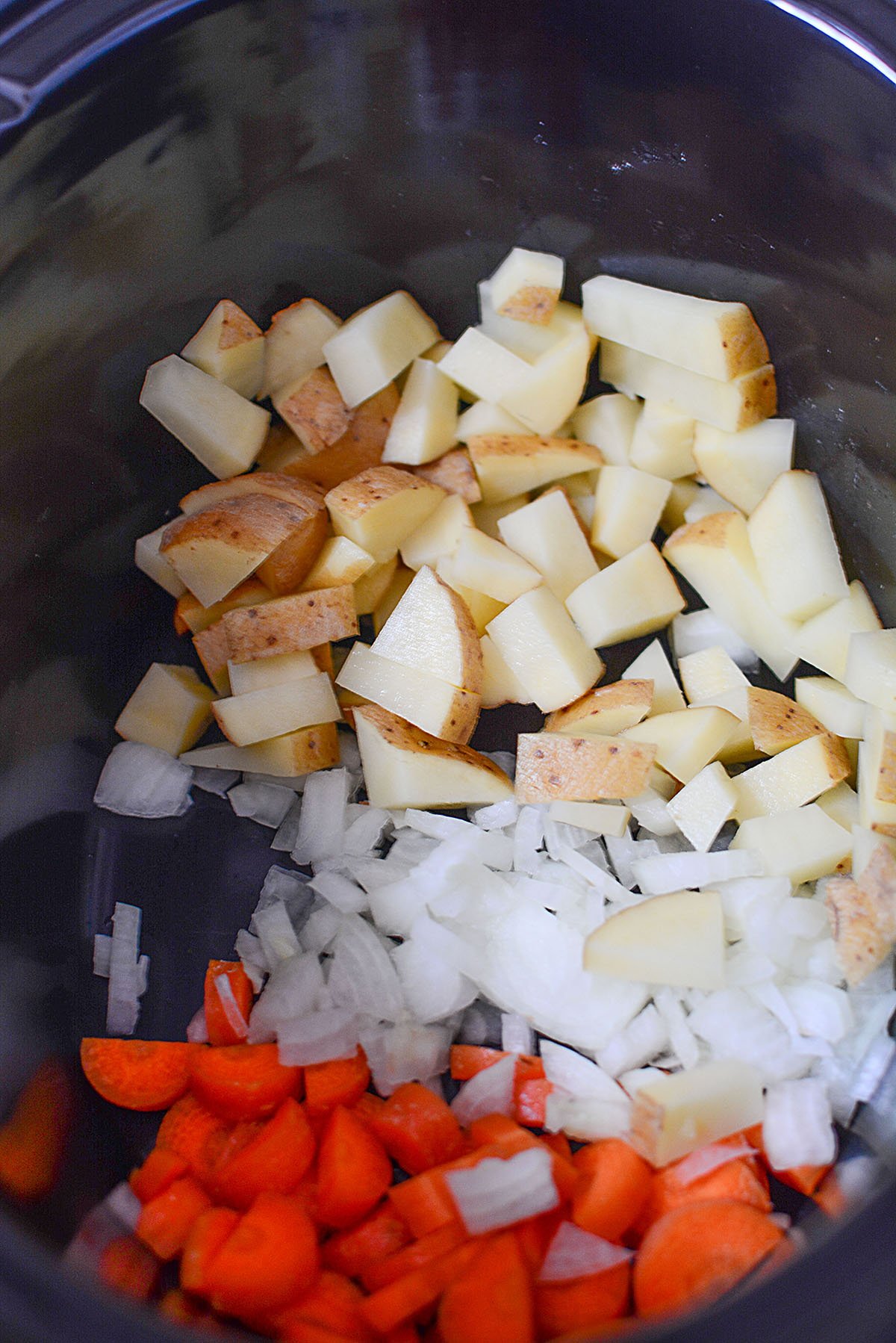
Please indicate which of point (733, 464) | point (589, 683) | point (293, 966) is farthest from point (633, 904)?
point (733, 464)

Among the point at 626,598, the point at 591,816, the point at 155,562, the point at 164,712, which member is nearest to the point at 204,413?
the point at 155,562

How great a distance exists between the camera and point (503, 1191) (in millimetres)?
1016

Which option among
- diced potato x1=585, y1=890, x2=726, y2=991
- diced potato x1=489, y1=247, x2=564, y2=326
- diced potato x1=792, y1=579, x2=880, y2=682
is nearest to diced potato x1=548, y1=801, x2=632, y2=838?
diced potato x1=585, y1=890, x2=726, y2=991

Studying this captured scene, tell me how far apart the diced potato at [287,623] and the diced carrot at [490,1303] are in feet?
2.59

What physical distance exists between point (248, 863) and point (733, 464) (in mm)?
938

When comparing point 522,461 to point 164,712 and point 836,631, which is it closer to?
point 836,631

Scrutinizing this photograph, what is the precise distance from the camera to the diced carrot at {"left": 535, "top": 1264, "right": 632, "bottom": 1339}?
976mm

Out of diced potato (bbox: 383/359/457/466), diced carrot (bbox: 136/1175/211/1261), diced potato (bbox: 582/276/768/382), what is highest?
diced potato (bbox: 582/276/768/382)

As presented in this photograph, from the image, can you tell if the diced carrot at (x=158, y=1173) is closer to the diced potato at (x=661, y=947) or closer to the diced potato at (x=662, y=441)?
the diced potato at (x=661, y=947)

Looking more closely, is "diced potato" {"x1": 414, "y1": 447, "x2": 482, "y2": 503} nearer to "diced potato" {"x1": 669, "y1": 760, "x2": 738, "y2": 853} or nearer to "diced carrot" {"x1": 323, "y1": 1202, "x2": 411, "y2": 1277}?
"diced potato" {"x1": 669, "y1": 760, "x2": 738, "y2": 853}

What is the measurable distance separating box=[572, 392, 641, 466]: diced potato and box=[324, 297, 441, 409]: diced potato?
29cm

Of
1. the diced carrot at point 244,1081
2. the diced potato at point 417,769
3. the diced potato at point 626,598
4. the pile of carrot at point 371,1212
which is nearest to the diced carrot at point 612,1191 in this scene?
the pile of carrot at point 371,1212

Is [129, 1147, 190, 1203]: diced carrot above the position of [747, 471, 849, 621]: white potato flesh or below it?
below

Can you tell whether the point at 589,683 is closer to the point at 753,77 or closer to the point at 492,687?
the point at 492,687
